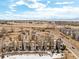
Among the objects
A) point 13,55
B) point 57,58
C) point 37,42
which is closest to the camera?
point 57,58

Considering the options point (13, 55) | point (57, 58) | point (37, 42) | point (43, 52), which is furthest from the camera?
point (37, 42)

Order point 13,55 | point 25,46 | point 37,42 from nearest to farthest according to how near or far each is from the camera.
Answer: point 13,55 → point 25,46 → point 37,42

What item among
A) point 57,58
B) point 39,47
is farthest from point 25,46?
point 57,58

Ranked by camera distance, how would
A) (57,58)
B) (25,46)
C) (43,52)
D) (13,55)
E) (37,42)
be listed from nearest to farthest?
(57,58), (13,55), (43,52), (25,46), (37,42)

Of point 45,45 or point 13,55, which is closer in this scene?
point 13,55

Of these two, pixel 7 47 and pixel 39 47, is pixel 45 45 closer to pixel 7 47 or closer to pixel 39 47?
pixel 39 47

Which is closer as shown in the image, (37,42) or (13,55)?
(13,55)

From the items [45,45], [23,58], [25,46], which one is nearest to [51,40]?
[45,45]

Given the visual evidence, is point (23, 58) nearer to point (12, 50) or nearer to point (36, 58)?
point (36, 58)
